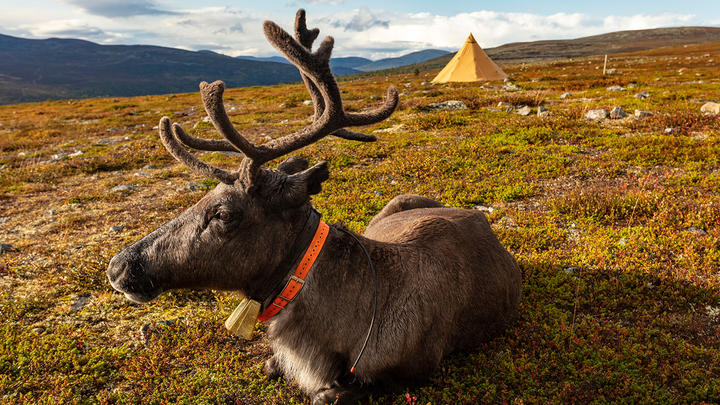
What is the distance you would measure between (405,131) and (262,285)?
15.0m

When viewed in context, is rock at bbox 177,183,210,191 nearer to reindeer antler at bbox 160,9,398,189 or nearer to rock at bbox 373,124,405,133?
reindeer antler at bbox 160,9,398,189

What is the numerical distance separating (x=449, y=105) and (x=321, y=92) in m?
20.0

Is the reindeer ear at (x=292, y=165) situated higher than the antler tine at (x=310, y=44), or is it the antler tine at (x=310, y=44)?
the antler tine at (x=310, y=44)

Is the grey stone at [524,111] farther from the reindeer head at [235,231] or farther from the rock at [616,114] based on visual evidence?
the reindeer head at [235,231]

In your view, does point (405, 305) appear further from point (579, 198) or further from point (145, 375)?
point (579, 198)

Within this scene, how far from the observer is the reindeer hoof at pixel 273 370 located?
452 centimetres

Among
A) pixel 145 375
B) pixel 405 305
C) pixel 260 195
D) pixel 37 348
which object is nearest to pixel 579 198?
pixel 405 305

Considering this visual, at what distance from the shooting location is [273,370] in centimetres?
453

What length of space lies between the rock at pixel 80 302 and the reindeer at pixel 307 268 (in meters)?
3.58

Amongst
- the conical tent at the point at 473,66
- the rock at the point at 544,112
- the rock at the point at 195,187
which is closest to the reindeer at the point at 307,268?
the rock at the point at 195,187

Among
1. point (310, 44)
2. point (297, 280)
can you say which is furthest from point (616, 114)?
point (297, 280)

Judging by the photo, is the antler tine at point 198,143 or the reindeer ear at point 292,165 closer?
the antler tine at point 198,143

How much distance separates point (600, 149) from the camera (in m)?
12.4

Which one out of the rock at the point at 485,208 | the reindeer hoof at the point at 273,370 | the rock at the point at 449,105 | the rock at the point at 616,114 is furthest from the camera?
the rock at the point at 449,105
